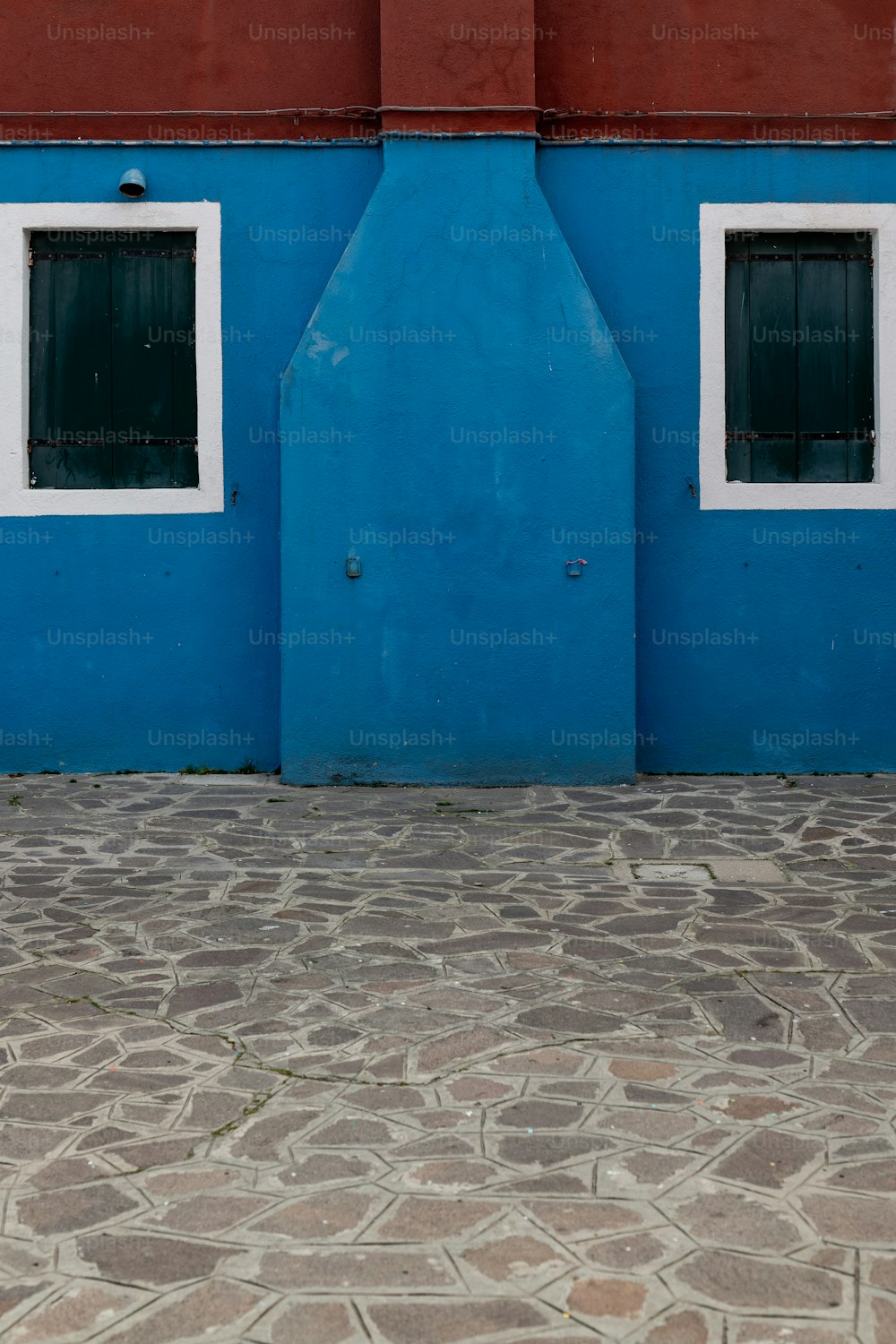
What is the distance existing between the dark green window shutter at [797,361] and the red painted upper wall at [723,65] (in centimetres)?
79

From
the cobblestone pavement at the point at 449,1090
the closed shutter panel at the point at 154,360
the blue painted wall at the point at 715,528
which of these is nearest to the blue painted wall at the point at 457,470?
the blue painted wall at the point at 715,528

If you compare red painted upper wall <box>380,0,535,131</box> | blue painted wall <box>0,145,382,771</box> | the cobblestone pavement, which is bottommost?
the cobblestone pavement

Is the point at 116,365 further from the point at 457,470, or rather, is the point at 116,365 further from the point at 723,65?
the point at 723,65

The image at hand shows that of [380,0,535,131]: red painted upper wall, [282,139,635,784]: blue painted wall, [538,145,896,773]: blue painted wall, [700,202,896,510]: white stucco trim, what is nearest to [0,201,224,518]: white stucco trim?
[282,139,635,784]: blue painted wall

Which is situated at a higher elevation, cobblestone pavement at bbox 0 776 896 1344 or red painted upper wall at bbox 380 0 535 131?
red painted upper wall at bbox 380 0 535 131

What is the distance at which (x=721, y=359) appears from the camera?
8938 millimetres

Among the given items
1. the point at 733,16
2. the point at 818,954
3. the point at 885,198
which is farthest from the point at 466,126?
the point at 818,954

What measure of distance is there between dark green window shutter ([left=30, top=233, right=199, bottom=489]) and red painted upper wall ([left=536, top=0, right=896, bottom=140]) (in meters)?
2.73

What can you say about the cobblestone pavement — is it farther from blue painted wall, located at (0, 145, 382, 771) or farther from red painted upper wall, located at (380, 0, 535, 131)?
red painted upper wall, located at (380, 0, 535, 131)

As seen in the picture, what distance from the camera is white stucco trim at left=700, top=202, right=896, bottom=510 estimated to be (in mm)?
8914

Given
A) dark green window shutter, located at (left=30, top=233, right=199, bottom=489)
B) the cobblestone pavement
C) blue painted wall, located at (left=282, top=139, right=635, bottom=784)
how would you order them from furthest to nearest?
1. dark green window shutter, located at (left=30, top=233, right=199, bottom=489)
2. blue painted wall, located at (left=282, top=139, right=635, bottom=784)
3. the cobblestone pavement

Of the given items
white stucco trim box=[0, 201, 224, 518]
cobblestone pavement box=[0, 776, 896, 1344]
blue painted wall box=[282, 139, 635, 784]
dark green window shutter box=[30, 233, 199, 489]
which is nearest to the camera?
cobblestone pavement box=[0, 776, 896, 1344]

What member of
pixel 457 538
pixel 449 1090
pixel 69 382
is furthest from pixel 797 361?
pixel 449 1090

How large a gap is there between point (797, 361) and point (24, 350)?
16.5ft
